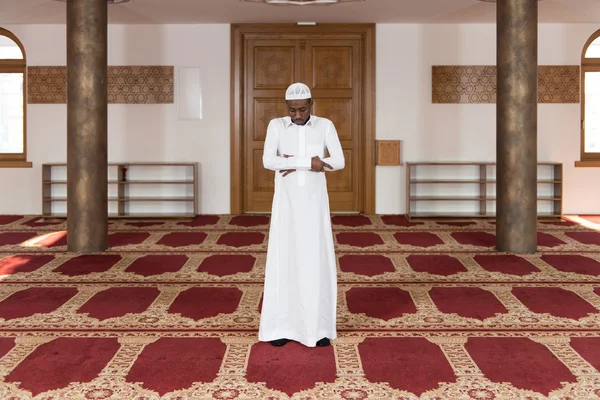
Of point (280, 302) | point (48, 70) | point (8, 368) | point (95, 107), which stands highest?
point (48, 70)

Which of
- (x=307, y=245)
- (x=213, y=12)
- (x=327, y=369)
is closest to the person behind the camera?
(x=327, y=369)

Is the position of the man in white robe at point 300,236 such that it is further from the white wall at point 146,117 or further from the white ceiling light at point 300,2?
the white wall at point 146,117

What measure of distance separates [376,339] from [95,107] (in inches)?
152

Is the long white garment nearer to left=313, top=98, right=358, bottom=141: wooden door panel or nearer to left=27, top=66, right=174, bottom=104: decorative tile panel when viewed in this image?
left=313, top=98, right=358, bottom=141: wooden door panel

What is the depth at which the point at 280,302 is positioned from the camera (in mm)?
3510

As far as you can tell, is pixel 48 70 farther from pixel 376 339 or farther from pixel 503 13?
pixel 376 339

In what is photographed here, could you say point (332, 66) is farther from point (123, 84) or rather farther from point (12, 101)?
point (12, 101)

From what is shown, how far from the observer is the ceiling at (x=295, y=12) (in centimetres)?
782

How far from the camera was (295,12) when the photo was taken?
8305mm

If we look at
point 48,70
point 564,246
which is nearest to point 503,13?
point 564,246

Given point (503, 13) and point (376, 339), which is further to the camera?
point (503, 13)

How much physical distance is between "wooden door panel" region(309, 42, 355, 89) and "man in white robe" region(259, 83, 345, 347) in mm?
5708

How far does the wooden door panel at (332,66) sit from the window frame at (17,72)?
400 centimetres

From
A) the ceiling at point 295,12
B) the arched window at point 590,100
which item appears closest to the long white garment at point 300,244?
the ceiling at point 295,12
